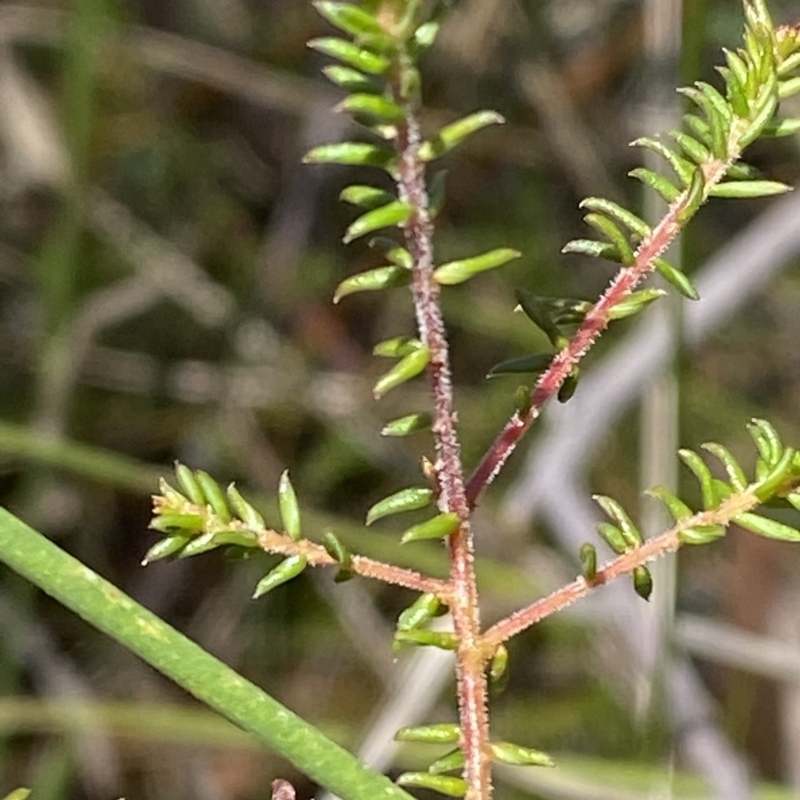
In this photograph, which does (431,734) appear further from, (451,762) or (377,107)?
(377,107)

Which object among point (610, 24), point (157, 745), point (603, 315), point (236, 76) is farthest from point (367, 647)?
point (603, 315)

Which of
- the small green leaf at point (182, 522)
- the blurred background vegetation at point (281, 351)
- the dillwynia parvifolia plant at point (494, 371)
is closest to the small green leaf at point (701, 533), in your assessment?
the dillwynia parvifolia plant at point (494, 371)

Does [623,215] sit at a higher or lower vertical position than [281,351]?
higher

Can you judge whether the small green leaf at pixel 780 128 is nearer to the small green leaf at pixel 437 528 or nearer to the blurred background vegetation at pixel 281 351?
the small green leaf at pixel 437 528

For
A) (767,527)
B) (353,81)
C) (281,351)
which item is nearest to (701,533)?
(767,527)

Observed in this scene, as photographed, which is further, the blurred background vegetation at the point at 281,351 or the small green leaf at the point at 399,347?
the blurred background vegetation at the point at 281,351
